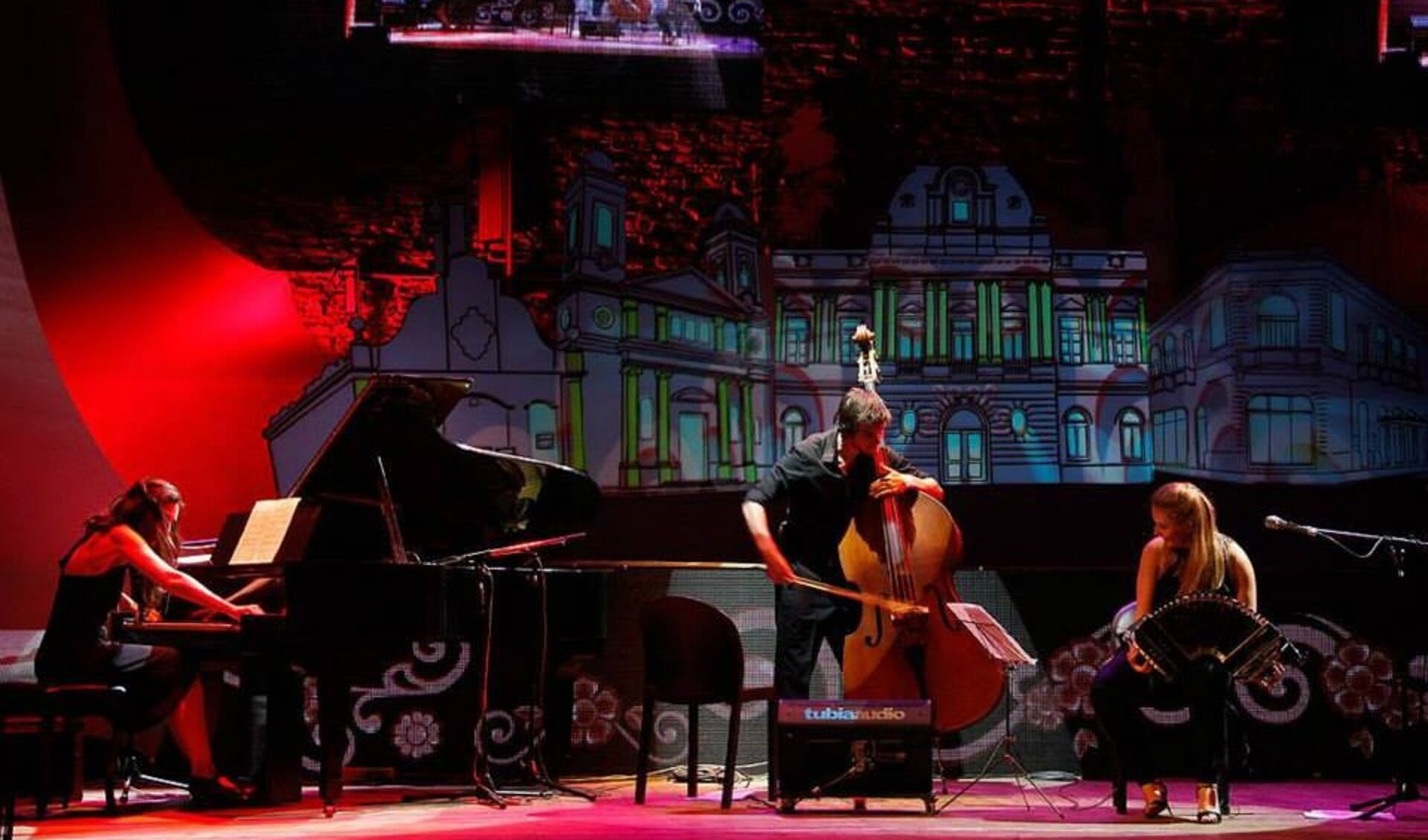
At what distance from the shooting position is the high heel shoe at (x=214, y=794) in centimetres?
561

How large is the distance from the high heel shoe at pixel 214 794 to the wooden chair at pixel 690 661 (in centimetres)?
149

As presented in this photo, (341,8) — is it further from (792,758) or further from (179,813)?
(792,758)

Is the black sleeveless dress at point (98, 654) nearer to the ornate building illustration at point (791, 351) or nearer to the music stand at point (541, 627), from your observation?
the music stand at point (541, 627)

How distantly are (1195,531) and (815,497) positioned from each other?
4.35ft

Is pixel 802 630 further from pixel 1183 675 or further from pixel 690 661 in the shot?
pixel 1183 675

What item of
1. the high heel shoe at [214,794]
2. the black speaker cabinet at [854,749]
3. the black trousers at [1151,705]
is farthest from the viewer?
the high heel shoe at [214,794]

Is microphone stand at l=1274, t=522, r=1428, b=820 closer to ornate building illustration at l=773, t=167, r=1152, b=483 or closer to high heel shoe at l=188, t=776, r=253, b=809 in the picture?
ornate building illustration at l=773, t=167, r=1152, b=483

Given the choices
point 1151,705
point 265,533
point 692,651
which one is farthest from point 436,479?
point 1151,705

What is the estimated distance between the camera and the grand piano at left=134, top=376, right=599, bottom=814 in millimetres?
5270

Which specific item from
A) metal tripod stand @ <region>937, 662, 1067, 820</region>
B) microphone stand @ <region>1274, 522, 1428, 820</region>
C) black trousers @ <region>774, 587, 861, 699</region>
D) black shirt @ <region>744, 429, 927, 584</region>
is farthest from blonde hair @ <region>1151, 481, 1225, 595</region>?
metal tripod stand @ <region>937, 662, 1067, 820</region>

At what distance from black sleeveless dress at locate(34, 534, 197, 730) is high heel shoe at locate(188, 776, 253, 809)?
0.29 metres

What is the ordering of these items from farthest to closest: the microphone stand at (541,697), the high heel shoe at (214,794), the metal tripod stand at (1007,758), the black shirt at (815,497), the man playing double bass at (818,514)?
the metal tripod stand at (1007,758), the microphone stand at (541,697), the high heel shoe at (214,794), the black shirt at (815,497), the man playing double bass at (818,514)

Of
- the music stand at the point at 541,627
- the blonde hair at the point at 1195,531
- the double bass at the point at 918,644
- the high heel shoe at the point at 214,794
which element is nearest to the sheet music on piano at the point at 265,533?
the music stand at the point at 541,627

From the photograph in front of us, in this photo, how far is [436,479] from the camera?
18.8ft
